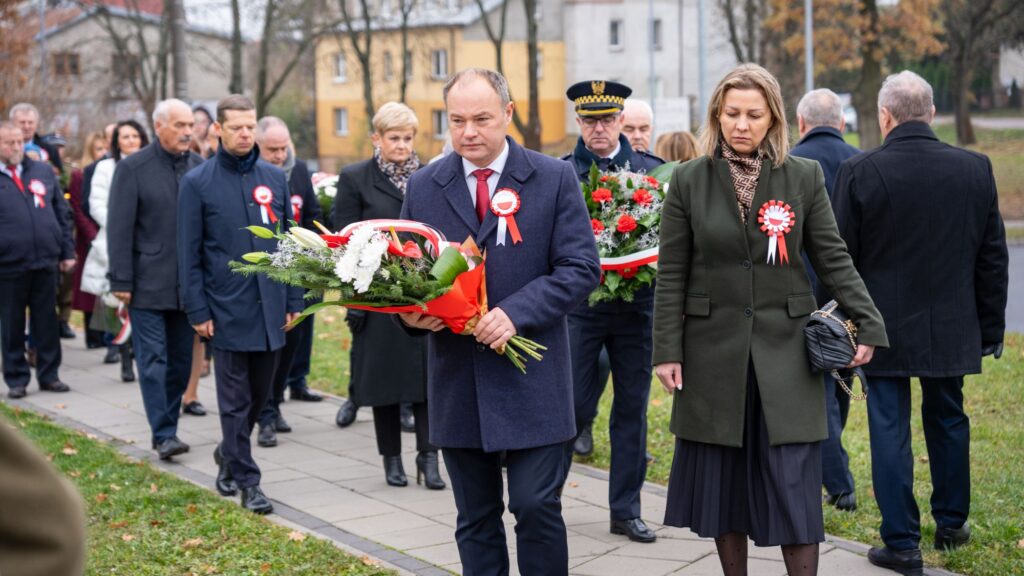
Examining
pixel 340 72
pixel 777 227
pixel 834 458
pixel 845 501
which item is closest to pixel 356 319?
pixel 834 458

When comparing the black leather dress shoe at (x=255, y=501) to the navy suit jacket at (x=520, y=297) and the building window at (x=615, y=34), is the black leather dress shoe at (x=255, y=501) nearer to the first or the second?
the navy suit jacket at (x=520, y=297)

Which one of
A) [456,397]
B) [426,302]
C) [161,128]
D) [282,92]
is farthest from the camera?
[282,92]

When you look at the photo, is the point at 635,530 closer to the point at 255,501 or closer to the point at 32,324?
the point at 255,501

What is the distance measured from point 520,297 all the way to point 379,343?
3379 millimetres

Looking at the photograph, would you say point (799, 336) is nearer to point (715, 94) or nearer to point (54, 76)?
point (715, 94)

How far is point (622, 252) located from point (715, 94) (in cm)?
184

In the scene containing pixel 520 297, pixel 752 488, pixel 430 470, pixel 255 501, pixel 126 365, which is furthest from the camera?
pixel 126 365

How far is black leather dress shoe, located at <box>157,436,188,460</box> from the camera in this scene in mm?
8500

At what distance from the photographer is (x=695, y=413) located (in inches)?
190

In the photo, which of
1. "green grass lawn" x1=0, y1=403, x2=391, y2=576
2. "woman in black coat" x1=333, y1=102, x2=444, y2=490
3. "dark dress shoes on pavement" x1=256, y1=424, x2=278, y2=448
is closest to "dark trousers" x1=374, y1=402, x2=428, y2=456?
"woman in black coat" x1=333, y1=102, x2=444, y2=490

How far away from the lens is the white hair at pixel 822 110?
7266 millimetres

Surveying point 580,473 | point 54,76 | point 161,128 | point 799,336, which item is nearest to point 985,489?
point 580,473

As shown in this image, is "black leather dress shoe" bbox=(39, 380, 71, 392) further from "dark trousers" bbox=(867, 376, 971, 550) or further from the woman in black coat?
"dark trousers" bbox=(867, 376, 971, 550)

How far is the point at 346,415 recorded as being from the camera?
9.78 meters
